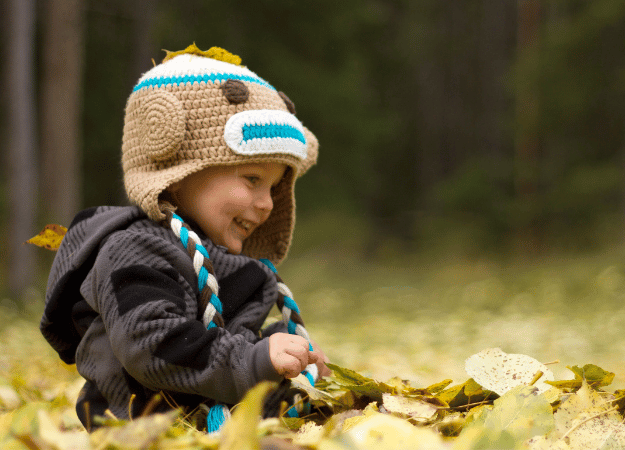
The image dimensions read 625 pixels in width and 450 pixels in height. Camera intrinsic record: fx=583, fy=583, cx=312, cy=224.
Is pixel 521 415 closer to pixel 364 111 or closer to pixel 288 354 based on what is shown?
pixel 288 354

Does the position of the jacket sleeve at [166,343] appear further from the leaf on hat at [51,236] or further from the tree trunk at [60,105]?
the tree trunk at [60,105]

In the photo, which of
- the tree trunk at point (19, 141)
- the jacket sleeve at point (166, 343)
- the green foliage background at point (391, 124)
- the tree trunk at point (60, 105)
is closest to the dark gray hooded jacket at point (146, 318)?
the jacket sleeve at point (166, 343)

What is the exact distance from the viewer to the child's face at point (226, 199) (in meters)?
1.47

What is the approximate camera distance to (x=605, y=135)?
437 inches

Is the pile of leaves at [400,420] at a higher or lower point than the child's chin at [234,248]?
lower

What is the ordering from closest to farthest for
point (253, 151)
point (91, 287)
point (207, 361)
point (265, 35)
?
point (207, 361) < point (91, 287) < point (253, 151) < point (265, 35)

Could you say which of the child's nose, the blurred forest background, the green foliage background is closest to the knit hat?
the child's nose

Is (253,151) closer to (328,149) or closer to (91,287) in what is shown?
(91,287)

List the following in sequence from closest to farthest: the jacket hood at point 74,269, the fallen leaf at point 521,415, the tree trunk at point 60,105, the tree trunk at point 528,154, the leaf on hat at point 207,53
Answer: the fallen leaf at point 521,415 < the jacket hood at point 74,269 < the leaf on hat at point 207,53 < the tree trunk at point 60,105 < the tree trunk at point 528,154

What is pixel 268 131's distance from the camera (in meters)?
1.46

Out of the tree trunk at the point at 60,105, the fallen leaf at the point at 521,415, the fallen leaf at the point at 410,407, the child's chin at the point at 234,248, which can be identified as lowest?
the fallen leaf at the point at 410,407

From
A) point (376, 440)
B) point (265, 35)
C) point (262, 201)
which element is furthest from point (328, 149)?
point (376, 440)

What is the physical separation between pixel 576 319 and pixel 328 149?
6999 mm

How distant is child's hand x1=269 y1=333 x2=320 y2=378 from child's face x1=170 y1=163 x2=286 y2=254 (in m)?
0.39
